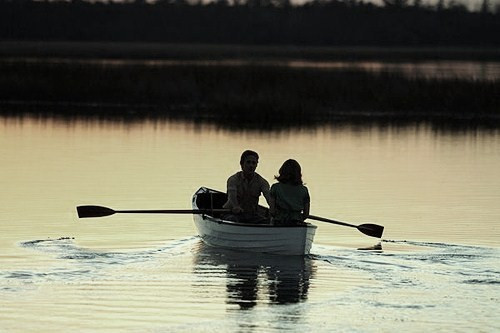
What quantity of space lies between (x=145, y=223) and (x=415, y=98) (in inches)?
827

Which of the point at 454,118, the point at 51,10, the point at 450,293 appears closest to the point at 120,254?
the point at 450,293

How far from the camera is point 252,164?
16969 mm

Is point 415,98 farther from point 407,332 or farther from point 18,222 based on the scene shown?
point 407,332

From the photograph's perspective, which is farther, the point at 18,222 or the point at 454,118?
the point at 454,118

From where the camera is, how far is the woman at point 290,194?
16.5 meters

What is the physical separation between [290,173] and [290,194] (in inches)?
8.6

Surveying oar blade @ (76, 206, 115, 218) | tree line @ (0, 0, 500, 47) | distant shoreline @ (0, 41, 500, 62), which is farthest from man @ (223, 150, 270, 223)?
tree line @ (0, 0, 500, 47)

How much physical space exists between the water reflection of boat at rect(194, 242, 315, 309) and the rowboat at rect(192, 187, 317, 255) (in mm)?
80

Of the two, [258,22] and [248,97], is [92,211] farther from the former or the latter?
[258,22]

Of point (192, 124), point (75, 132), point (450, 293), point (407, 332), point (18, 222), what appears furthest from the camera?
point (192, 124)

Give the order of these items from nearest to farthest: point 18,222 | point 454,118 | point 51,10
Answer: point 18,222
point 454,118
point 51,10

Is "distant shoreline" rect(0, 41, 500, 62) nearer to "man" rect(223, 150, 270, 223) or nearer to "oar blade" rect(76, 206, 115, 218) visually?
"oar blade" rect(76, 206, 115, 218)

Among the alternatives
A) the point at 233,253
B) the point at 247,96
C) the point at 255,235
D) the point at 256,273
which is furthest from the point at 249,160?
the point at 247,96

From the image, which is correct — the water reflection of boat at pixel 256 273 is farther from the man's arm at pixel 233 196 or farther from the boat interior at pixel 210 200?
the boat interior at pixel 210 200
